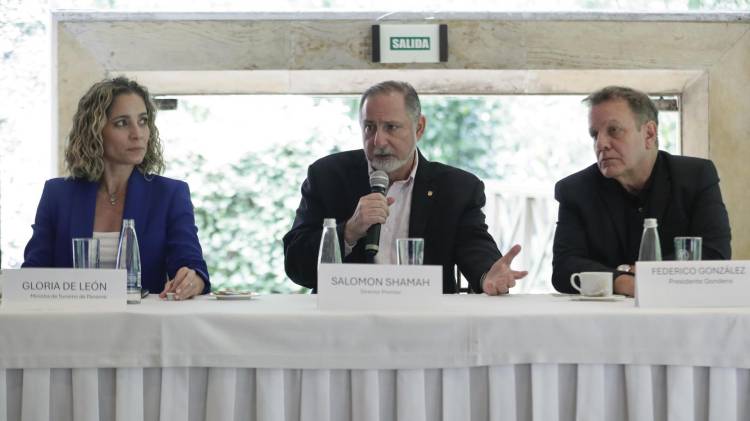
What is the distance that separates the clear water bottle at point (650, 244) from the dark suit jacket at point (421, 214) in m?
0.64

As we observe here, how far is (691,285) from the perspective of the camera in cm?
201

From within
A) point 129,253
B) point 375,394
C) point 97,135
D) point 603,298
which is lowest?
point 375,394

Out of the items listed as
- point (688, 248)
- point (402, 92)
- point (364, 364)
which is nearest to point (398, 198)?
point (402, 92)

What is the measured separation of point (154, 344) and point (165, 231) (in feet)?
3.58

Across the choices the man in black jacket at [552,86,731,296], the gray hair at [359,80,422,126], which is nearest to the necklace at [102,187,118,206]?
the gray hair at [359,80,422,126]

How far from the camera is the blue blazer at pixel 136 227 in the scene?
9.30 feet

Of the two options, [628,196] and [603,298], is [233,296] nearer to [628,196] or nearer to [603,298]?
[603,298]

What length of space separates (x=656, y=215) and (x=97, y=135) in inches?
70.9

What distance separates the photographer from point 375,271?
76.4 inches

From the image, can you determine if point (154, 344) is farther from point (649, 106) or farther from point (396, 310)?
point (649, 106)

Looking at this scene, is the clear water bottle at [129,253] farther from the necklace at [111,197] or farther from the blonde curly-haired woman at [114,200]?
the necklace at [111,197]

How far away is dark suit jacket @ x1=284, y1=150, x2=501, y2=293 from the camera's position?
2.97 meters

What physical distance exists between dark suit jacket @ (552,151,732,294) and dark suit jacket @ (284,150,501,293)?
266mm

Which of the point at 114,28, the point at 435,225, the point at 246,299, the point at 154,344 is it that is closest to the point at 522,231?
the point at 114,28
